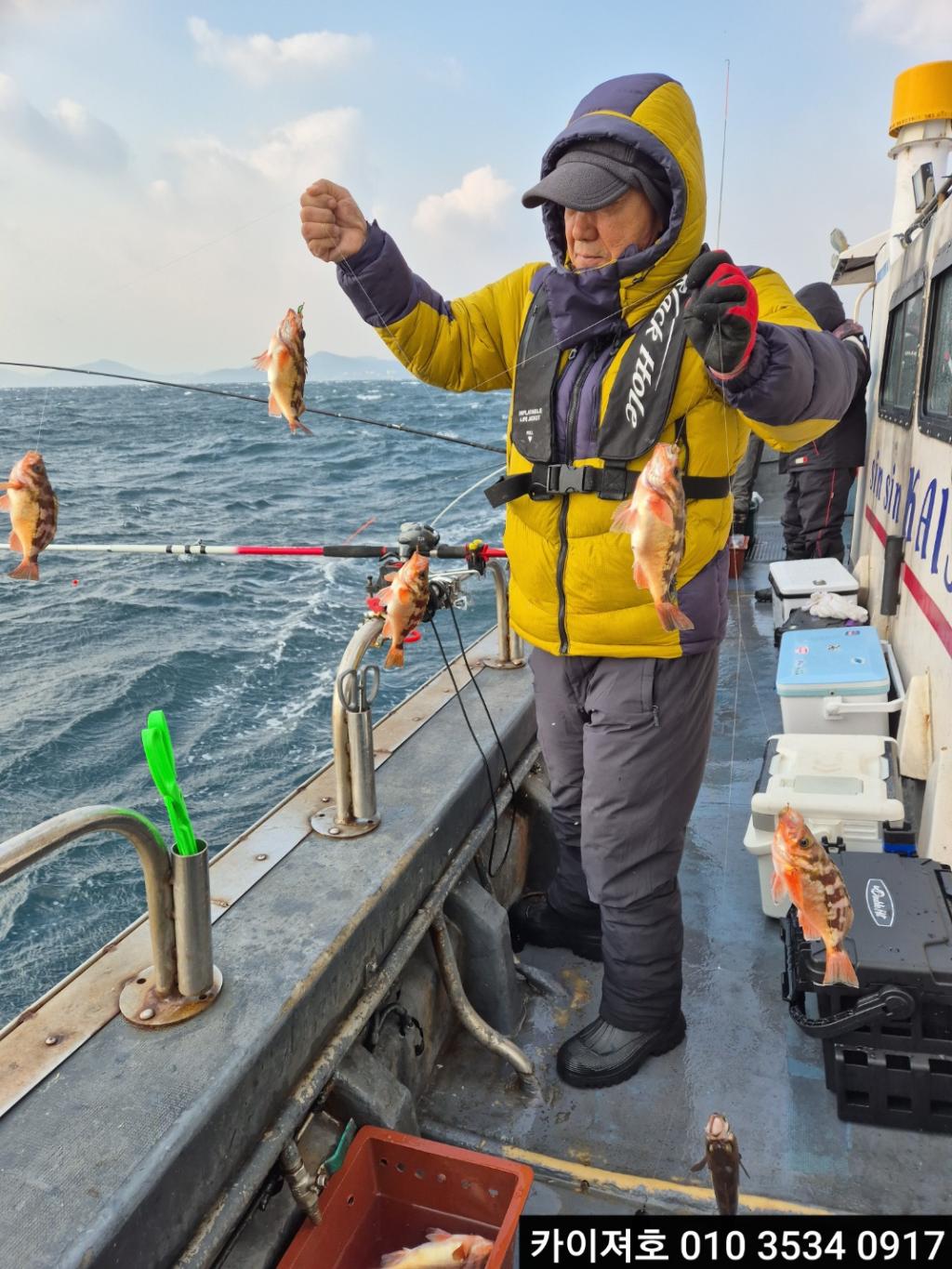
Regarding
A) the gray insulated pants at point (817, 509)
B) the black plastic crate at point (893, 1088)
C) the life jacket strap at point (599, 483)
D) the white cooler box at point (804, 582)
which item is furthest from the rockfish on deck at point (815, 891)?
the gray insulated pants at point (817, 509)

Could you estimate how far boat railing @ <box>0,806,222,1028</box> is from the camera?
6.18 feet

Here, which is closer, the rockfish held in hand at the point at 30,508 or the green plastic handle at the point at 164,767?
the green plastic handle at the point at 164,767

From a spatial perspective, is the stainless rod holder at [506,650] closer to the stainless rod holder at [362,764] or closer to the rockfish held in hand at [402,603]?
the rockfish held in hand at [402,603]

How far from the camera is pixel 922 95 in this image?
6727 millimetres

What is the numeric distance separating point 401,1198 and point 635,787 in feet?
3.88

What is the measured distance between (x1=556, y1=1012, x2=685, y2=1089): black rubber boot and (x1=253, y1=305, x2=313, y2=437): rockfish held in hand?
6.51ft

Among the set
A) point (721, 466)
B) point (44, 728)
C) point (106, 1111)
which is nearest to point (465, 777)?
point (721, 466)

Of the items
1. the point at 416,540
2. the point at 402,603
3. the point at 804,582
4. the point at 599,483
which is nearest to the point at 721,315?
the point at 599,483

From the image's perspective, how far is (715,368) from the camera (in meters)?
2.07

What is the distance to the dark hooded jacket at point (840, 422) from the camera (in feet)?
22.9

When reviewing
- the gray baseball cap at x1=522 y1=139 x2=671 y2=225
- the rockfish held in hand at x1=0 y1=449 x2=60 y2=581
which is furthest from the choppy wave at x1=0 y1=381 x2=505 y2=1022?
the gray baseball cap at x1=522 y1=139 x2=671 y2=225

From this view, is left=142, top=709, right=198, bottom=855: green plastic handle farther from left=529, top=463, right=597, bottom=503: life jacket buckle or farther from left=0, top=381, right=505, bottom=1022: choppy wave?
left=0, top=381, right=505, bottom=1022: choppy wave

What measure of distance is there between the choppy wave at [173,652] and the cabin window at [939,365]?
3.70 metres

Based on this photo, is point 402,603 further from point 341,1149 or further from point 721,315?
point 341,1149
